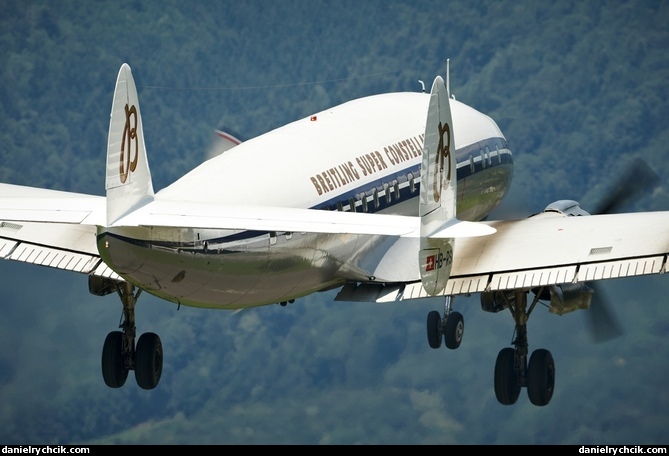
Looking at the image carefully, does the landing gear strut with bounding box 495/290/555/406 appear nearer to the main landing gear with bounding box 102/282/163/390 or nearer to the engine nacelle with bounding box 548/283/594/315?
the engine nacelle with bounding box 548/283/594/315

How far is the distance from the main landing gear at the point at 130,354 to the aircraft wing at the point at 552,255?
4.94 metres

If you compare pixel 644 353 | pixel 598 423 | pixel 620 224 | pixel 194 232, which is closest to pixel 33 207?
pixel 194 232

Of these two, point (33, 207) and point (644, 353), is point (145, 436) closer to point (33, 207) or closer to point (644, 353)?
point (644, 353)

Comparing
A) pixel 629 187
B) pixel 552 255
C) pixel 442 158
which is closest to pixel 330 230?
pixel 442 158

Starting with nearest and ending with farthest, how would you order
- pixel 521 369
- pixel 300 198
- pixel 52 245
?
pixel 300 198 → pixel 52 245 → pixel 521 369

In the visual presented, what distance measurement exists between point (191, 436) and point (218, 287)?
24.0 metres

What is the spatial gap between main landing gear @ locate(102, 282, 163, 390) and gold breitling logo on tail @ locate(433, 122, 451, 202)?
35.4 feet

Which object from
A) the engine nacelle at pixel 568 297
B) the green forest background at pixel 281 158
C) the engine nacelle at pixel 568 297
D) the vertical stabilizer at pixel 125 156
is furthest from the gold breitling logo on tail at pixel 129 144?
the green forest background at pixel 281 158

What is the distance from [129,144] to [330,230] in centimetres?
493

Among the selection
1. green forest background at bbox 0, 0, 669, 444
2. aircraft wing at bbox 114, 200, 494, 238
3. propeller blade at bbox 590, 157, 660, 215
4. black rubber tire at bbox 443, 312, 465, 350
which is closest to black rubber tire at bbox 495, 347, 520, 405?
propeller blade at bbox 590, 157, 660, 215

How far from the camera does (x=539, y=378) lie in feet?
155

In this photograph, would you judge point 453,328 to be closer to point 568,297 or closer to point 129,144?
point 568,297

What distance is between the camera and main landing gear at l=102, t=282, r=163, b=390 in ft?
151

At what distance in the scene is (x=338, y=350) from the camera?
72.3 meters
